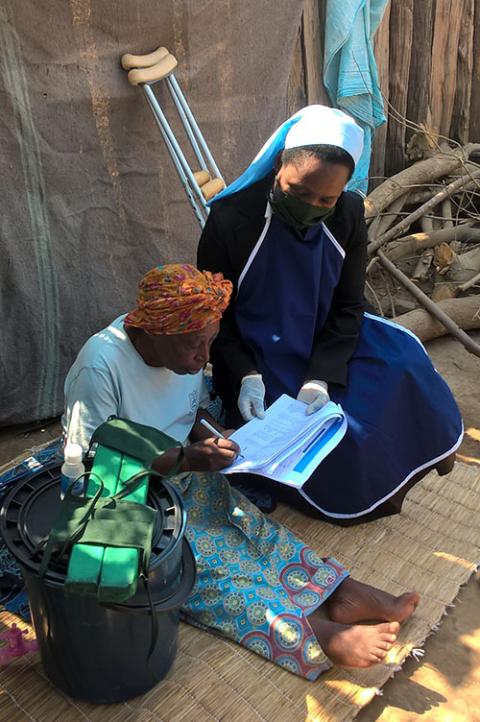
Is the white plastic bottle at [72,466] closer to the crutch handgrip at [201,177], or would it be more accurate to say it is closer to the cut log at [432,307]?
the crutch handgrip at [201,177]

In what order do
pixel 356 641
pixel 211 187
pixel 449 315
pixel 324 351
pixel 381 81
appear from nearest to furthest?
pixel 356 641 → pixel 324 351 → pixel 211 187 → pixel 449 315 → pixel 381 81

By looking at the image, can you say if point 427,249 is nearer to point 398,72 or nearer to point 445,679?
point 398,72

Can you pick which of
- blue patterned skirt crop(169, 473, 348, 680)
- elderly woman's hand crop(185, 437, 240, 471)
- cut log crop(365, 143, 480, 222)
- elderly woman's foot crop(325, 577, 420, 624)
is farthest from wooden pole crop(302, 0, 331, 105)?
elderly woman's foot crop(325, 577, 420, 624)

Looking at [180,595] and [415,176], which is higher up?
[180,595]

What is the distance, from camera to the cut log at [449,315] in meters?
4.85

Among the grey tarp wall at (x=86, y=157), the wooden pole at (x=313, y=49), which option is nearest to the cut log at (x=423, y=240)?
the wooden pole at (x=313, y=49)

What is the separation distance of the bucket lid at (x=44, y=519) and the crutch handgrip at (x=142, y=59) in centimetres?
239

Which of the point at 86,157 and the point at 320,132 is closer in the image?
the point at 320,132

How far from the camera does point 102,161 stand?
3838mm

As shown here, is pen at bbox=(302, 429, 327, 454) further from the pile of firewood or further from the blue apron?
the pile of firewood

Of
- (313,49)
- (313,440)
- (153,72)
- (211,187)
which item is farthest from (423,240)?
(313,440)

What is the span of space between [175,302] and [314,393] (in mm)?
839

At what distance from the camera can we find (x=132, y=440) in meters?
2.11

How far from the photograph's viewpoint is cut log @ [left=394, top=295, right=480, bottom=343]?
191 inches
